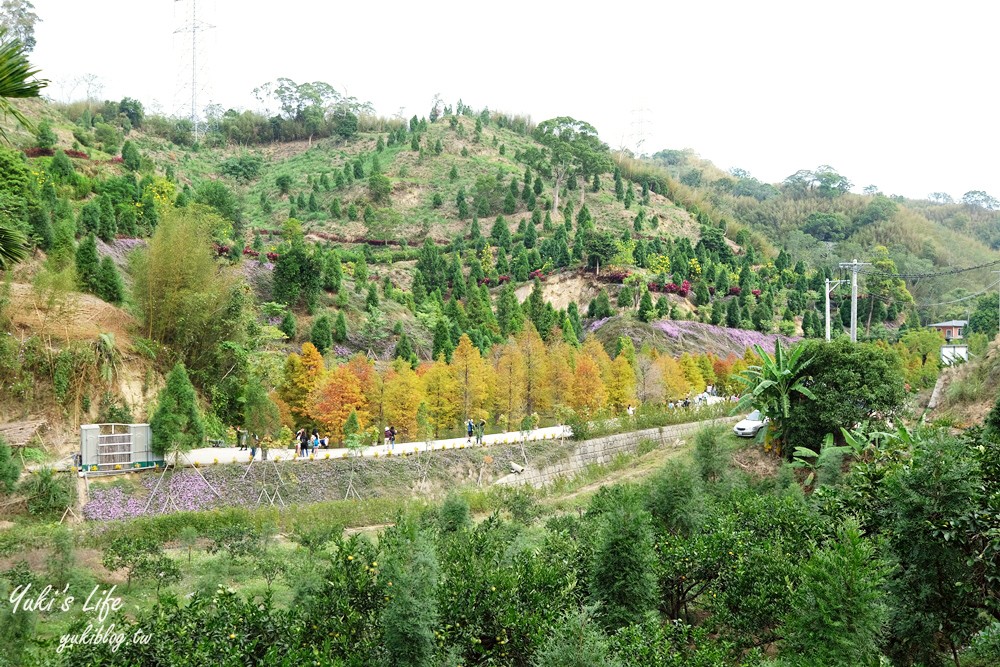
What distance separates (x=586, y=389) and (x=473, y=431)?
208 inches

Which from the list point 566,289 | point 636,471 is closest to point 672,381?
point 636,471

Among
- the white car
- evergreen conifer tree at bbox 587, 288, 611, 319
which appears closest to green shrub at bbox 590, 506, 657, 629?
the white car

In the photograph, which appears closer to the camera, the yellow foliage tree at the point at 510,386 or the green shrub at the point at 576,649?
the green shrub at the point at 576,649

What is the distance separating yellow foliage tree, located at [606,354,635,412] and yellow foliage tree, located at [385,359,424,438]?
9871 millimetres

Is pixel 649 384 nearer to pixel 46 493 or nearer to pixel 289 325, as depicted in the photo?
pixel 289 325

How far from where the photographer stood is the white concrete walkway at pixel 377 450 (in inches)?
806

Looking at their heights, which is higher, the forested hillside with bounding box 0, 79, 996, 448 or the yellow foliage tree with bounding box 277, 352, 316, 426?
the forested hillside with bounding box 0, 79, 996, 448

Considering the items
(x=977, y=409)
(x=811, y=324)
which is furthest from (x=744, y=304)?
(x=977, y=409)

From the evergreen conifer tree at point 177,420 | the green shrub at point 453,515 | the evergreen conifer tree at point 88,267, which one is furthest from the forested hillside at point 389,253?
the green shrub at point 453,515

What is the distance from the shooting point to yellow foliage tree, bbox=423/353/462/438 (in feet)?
88.0

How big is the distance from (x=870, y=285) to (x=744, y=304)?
34.8 ft

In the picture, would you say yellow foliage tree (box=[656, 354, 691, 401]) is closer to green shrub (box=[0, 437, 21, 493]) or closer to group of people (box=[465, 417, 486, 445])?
group of people (box=[465, 417, 486, 445])

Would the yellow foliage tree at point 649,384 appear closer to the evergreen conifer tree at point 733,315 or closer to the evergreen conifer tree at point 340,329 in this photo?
the evergreen conifer tree at point 340,329

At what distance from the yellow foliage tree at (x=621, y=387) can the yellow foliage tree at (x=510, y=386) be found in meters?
4.80
